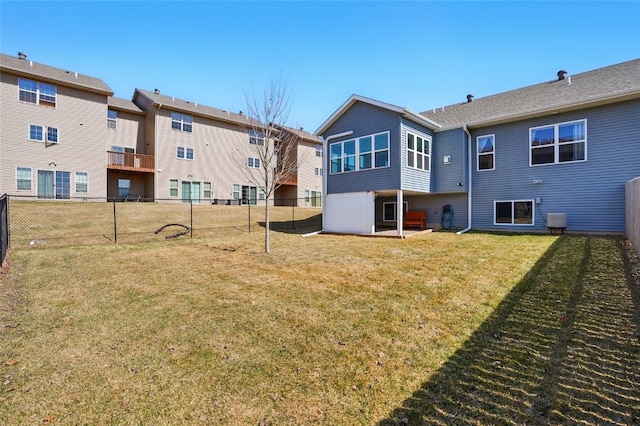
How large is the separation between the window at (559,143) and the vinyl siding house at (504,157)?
0.03m

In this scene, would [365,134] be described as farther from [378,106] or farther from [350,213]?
[350,213]

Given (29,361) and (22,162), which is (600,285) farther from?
(22,162)

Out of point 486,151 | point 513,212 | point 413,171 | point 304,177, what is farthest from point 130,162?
point 513,212

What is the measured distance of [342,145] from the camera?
49.2 ft

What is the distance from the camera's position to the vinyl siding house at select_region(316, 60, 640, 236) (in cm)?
1090

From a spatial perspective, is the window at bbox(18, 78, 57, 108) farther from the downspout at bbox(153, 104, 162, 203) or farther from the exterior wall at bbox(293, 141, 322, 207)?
the exterior wall at bbox(293, 141, 322, 207)

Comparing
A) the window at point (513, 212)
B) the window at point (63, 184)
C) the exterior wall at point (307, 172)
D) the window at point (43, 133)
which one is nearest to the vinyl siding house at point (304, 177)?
the exterior wall at point (307, 172)

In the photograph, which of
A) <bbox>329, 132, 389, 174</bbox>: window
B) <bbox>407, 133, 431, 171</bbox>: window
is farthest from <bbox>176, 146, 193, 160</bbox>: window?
<bbox>407, 133, 431, 171</bbox>: window

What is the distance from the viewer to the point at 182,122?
2352 cm

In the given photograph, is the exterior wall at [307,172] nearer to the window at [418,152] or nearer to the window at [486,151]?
the window at [418,152]

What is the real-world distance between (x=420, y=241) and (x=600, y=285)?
583 centimetres

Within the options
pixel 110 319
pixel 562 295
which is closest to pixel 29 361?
pixel 110 319

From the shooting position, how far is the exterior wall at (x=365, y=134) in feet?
42.1

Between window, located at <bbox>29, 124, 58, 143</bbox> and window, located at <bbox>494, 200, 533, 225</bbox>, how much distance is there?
965 inches
